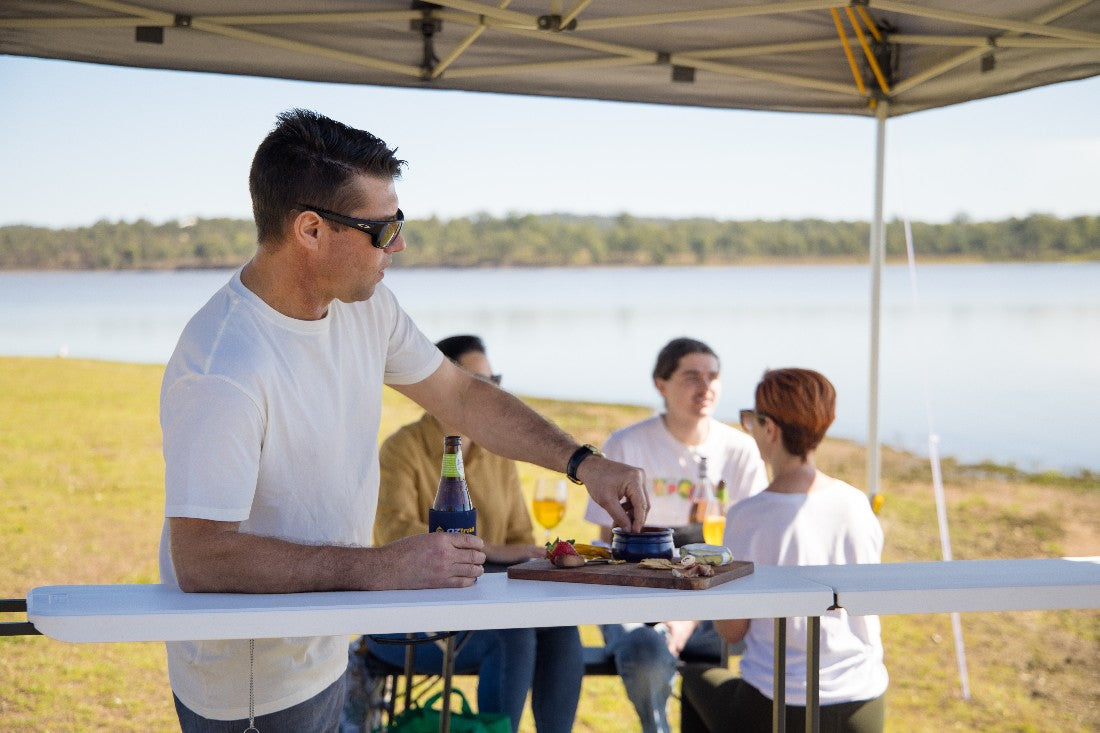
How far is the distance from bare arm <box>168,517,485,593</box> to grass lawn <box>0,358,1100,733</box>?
3.59 meters

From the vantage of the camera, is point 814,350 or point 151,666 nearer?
point 151,666

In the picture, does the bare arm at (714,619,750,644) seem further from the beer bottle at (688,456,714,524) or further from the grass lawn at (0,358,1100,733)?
the grass lawn at (0,358,1100,733)

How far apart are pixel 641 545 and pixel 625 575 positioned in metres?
0.16

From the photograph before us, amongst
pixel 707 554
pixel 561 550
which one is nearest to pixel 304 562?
pixel 561 550

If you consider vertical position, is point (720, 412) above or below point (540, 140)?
below

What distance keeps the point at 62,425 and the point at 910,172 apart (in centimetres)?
2665

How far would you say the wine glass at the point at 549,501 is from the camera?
10.4 ft

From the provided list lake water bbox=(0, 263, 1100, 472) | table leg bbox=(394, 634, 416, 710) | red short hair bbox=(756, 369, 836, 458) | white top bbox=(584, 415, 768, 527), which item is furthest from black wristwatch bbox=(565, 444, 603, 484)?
lake water bbox=(0, 263, 1100, 472)

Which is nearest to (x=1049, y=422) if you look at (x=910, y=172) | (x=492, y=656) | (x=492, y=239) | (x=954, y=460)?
(x=954, y=460)

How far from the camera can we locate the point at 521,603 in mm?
1587

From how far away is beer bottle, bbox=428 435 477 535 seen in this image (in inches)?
77.7

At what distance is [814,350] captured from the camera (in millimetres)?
28844

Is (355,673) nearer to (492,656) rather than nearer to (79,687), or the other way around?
(492,656)

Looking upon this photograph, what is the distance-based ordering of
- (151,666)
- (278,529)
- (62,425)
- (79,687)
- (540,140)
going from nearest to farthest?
(278,529) → (79,687) → (151,666) → (62,425) → (540,140)
